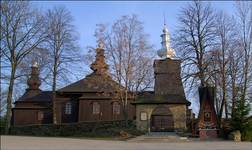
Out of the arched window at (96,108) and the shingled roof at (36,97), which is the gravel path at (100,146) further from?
the shingled roof at (36,97)

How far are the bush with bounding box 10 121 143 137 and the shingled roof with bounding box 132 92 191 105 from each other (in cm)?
303

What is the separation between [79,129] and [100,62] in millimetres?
9145

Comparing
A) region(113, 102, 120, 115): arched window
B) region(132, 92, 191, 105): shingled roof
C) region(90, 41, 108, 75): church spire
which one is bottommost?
region(113, 102, 120, 115): arched window

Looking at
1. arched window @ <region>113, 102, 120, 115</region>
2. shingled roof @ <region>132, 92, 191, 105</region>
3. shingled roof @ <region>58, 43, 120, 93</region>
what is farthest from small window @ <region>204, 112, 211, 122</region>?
arched window @ <region>113, 102, 120, 115</region>

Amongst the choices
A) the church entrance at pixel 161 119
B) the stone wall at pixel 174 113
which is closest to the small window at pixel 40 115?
the church entrance at pixel 161 119

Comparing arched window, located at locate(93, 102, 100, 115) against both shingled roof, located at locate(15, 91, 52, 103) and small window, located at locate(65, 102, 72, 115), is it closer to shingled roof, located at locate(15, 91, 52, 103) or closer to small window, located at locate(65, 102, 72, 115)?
small window, located at locate(65, 102, 72, 115)

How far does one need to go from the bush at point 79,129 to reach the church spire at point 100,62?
5.87 m

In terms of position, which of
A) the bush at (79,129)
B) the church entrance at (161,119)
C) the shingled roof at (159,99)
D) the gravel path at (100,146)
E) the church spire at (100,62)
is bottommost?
the gravel path at (100,146)

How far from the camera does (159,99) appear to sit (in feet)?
135

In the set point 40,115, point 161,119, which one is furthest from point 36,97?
point 161,119

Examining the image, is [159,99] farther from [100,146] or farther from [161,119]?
[100,146]

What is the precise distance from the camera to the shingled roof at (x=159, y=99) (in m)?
40.8

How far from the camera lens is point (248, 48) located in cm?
3744

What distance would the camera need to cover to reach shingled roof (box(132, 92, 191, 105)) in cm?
4075
